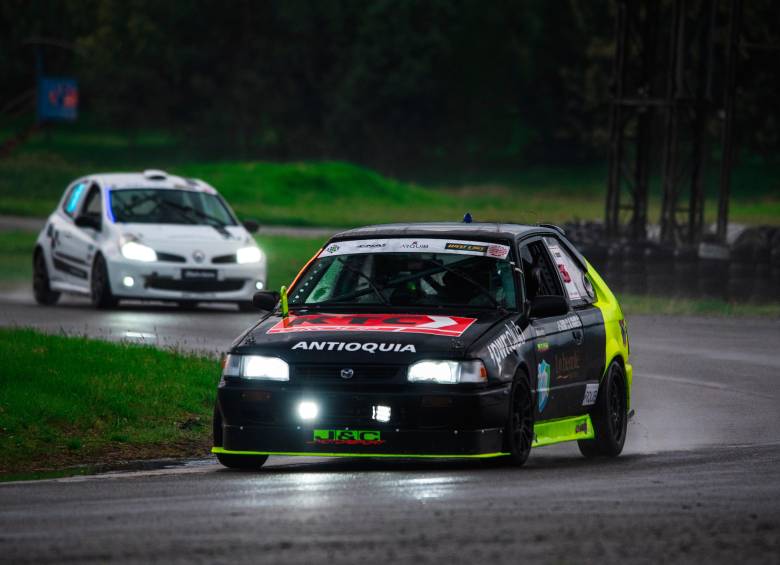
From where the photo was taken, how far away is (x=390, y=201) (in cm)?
6831

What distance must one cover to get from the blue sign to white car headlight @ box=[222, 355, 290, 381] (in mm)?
81837

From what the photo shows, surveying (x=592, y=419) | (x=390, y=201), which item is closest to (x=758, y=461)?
(x=592, y=419)

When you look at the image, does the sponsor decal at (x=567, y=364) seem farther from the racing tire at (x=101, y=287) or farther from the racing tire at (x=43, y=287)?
the racing tire at (x=43, y=287)

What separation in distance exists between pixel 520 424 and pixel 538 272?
1253 mm

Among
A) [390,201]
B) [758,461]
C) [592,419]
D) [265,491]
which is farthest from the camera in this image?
[390,201]

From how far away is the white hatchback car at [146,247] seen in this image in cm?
2312

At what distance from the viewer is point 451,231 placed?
11.2 metres

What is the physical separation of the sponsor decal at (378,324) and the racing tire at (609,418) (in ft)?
5.10

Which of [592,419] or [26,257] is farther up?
[592,419]

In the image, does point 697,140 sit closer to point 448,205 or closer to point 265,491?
point 265,491

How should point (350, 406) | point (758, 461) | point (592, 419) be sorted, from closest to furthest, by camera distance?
point (350, 406), point (758, 461), point (592, 419)

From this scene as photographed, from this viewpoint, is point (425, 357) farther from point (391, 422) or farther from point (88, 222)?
point (88, 222)

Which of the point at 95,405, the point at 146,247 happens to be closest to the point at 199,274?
the point at 146,247

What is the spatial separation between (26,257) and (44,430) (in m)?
24.2
